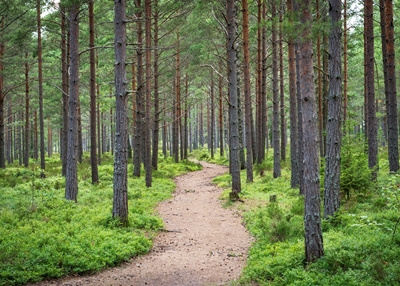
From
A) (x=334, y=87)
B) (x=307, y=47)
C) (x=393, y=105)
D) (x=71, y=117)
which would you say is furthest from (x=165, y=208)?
(x=393, y=105)

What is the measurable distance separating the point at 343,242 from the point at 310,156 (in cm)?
178

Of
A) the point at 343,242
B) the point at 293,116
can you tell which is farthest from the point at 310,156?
the point at 293,116

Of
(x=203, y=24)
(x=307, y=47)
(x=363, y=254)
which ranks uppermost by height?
(x=203, y=24)

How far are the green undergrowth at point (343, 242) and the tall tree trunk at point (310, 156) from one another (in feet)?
1.03

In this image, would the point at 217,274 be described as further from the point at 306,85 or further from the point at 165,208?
the point at 165,208

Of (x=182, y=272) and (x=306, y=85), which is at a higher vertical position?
(x=306, y=85)

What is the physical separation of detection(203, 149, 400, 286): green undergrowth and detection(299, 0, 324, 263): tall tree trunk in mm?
313

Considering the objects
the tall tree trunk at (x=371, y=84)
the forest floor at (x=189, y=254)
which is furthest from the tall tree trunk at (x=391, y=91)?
the forest floor at (x=189, y=254)

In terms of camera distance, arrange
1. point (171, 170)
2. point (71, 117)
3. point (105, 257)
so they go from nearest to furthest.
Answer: point (105, 257) → point (71, 117) → point (171, 170)

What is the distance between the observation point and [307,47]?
5543 mm

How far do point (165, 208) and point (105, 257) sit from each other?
5.40 meters

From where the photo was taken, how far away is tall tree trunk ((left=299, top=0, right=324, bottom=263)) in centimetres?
545

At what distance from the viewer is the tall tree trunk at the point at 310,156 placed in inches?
215

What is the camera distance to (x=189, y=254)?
7.56 metres
